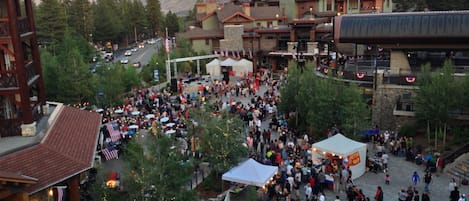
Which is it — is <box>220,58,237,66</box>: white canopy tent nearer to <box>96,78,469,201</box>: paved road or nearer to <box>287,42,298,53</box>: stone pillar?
<box>287,42,298,53</box>: stone pillar

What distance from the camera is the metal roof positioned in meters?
29.5

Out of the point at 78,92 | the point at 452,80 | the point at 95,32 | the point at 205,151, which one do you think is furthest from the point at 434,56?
the point at 95,32

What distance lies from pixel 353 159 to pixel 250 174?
5.42 m

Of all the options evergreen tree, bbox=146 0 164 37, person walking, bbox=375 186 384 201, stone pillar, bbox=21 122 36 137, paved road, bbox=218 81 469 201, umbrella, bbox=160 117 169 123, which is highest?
evergreen tree, bbox=146 0 164 37

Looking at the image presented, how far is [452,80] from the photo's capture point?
945 inches

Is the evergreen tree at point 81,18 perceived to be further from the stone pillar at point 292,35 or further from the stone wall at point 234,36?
the stone pillar at point 292,35

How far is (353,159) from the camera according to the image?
20656 millimetres

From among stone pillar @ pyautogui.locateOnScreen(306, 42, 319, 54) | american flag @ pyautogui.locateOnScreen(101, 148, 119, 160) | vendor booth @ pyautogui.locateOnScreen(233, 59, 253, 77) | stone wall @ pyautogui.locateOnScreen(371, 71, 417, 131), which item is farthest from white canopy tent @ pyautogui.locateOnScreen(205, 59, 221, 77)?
american flag @ pyautogui.locateOnScreen(101, 148, 119, 160)

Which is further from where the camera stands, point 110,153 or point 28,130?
point 110,153

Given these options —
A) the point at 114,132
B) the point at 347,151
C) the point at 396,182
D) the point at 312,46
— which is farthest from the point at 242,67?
the point at 396,182

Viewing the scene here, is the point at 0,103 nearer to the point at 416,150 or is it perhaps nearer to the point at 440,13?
the point at 416,150

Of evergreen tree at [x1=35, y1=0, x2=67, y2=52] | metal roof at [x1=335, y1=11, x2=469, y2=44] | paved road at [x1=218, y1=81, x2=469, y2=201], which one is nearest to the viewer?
paved road at [x1=218, y1=81, x2=469, y2=201]

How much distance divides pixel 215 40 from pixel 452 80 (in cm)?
4214

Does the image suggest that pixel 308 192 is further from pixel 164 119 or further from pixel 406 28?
pixel 406 28
